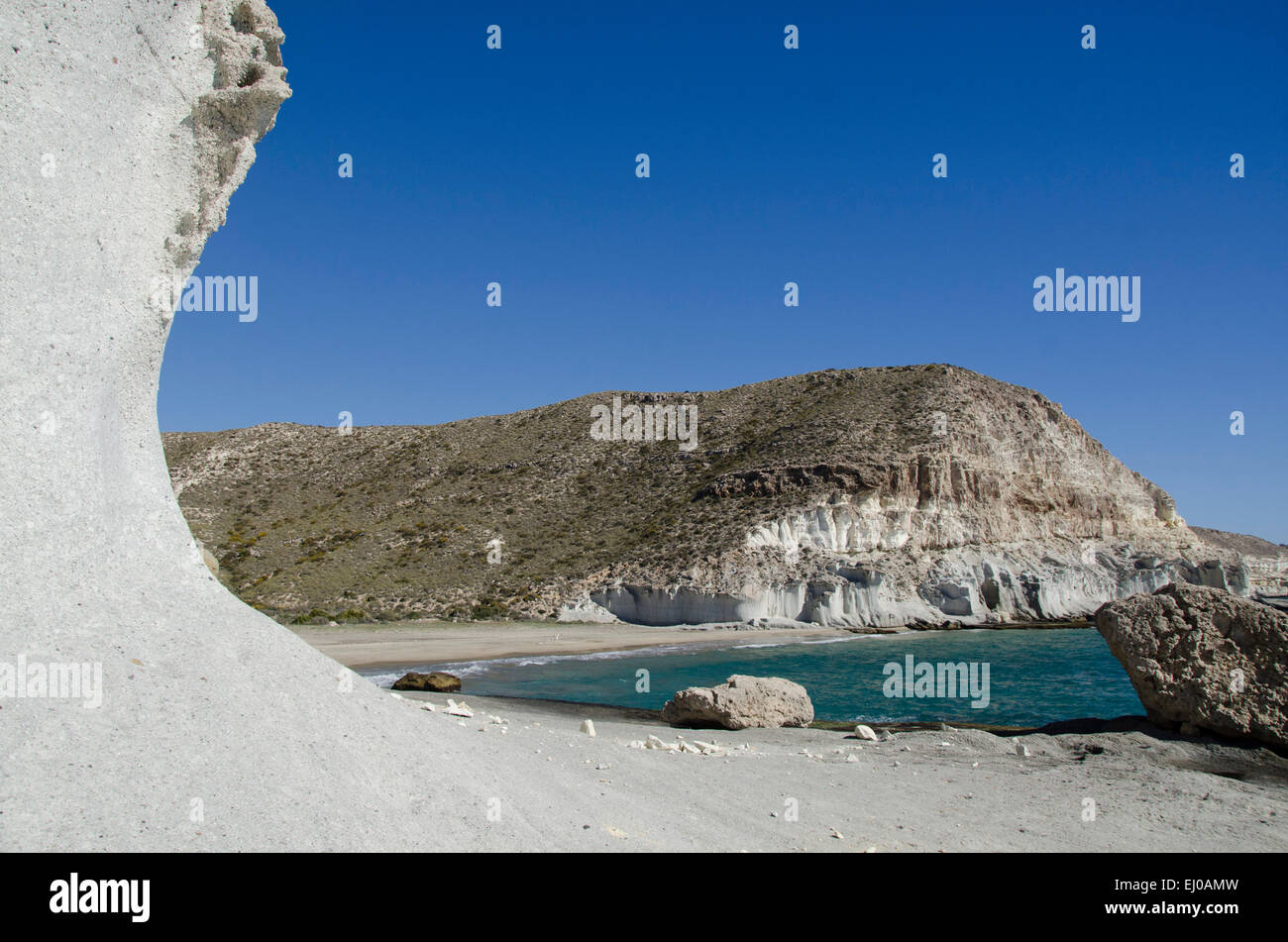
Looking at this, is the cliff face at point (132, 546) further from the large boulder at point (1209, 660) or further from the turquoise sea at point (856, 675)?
the turquoise sea at point (856, 675)

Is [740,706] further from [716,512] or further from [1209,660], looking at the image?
[716,512]

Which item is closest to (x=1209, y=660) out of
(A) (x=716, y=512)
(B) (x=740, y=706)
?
(B) (x=740, y=706)

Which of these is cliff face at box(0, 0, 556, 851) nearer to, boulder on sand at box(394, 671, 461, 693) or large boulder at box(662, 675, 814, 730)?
large boulder at box(662, 675, 814, 730)

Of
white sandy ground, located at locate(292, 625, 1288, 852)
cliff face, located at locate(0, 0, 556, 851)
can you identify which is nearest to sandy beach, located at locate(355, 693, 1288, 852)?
white sandy ground, located at locate(292, 625, 1288, 852)

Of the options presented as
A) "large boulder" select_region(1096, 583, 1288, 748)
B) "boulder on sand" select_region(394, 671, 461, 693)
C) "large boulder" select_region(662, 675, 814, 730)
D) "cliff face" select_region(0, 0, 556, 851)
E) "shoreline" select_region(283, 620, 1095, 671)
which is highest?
"cliff face" select_region(0, 0, 556, 851)

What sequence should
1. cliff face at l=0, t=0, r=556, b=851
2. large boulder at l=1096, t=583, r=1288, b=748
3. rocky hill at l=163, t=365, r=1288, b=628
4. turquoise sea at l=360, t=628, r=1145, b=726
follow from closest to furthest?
cliff face at l=0, t=0, r=556, b=851, large boulder at l=1096, t=583, r=1288, b=748, turquoise sea at l=360, t=628, r=1145, b=726, rocky hill at l=163, t=365, r=1288, b=628

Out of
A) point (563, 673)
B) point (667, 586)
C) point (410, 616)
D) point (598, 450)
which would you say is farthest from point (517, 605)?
point (598, 450)

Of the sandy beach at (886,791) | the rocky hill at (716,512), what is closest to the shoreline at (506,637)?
the rocky hill at (716,512)
